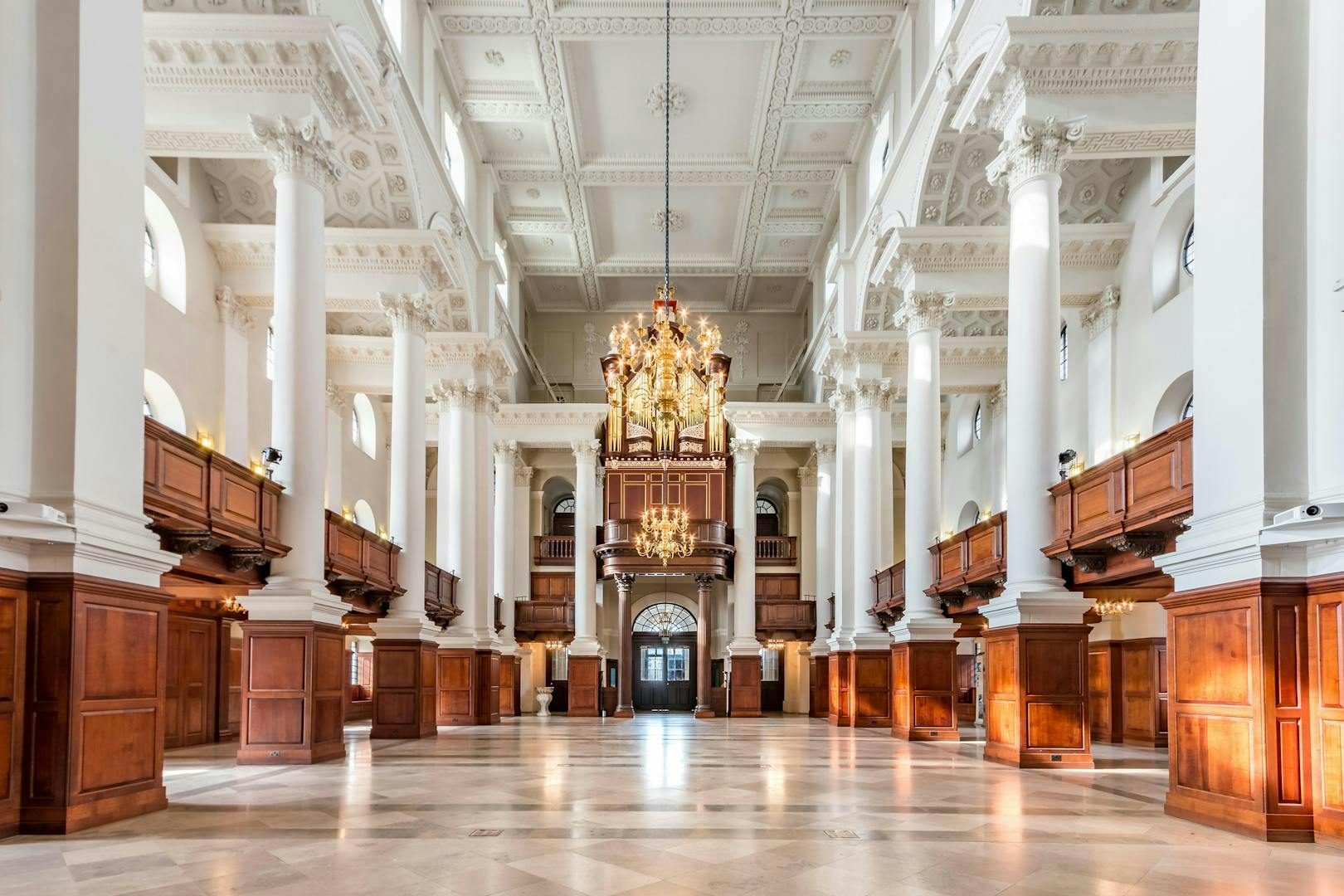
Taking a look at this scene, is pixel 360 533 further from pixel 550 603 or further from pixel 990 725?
pixel 550 603

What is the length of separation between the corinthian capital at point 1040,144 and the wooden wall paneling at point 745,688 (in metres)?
18.9

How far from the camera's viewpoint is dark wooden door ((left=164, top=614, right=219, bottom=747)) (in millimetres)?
16078

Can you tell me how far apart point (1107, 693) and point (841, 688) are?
5.35m

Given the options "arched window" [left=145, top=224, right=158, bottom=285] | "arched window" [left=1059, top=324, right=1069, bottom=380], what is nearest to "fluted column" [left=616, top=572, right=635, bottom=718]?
"arched window" [left=1059, top=324, right=1069, bottom=380]

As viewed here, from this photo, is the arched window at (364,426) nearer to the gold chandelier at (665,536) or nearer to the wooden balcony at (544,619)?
the wooden balcony at (544,619)

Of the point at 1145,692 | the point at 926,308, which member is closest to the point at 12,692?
the point at 926,308

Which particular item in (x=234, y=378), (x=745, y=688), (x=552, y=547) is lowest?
(x=745, y=688)

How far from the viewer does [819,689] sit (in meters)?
28.3

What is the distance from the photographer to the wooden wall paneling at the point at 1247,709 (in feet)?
21.5

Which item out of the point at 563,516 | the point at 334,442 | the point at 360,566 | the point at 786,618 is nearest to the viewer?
the point at 360,566

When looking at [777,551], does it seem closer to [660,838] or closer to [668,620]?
[668,620]

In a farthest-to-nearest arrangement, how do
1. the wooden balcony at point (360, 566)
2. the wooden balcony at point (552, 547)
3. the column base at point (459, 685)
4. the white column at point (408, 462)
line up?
the wooden balcony at point (552, 547)
the column base at point (459, 685)
the white column at point (408, 462)
the wooden balcony at point (360, 566)

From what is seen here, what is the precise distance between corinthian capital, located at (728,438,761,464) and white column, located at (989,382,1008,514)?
6.78 metres

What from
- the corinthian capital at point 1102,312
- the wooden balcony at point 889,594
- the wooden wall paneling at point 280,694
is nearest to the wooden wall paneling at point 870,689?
the wooden balcony at point 889,594
